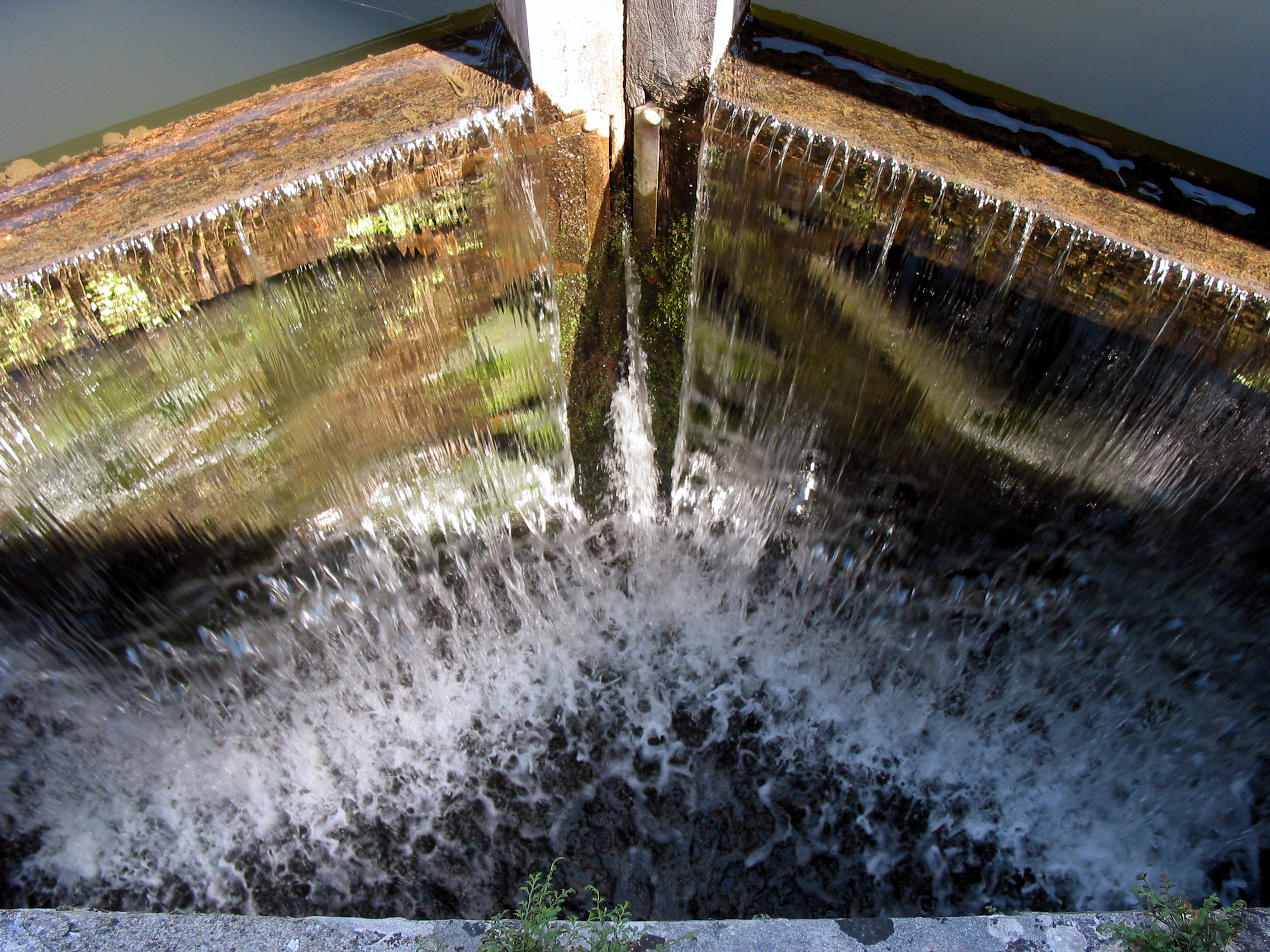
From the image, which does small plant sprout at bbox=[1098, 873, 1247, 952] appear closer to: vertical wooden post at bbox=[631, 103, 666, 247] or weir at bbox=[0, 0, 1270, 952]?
weir at bbox=[0, 0, 1270, 952]

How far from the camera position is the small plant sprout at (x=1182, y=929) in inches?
64.1

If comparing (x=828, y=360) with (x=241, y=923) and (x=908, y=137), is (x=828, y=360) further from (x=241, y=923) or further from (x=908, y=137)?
(x=241, y=923)

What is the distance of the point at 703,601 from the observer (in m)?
3.52

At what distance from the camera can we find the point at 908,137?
259 centimetres

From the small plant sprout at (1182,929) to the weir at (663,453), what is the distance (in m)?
1.23

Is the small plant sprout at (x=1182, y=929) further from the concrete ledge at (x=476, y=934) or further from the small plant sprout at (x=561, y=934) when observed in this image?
the small plant sprout at (x=561, y=934)

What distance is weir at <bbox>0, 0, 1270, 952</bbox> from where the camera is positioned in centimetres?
247

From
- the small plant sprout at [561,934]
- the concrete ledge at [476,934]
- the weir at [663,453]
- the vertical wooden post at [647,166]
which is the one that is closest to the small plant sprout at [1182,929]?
the concrete ledge at [476,934]

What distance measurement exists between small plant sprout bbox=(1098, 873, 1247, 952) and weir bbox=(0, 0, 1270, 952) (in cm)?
123

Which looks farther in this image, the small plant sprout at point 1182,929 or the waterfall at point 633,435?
the waterfall at point 633,435

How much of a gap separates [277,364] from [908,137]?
2305mm

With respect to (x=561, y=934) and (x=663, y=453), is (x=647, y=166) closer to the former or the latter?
(x=663, y=453)

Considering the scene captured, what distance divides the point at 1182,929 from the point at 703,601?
6.82ft

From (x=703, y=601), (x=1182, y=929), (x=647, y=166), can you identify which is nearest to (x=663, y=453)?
(x=703, y=601)
